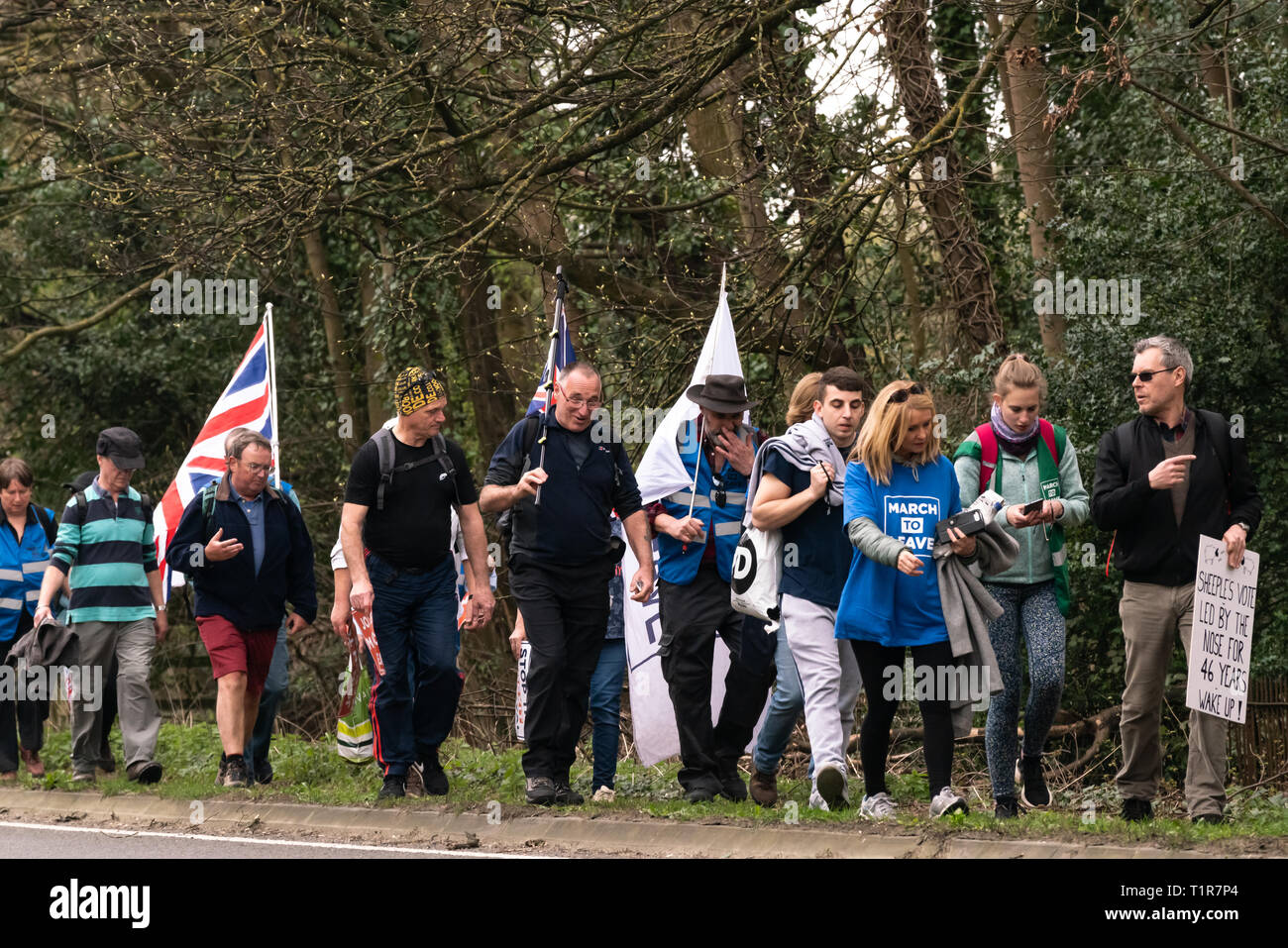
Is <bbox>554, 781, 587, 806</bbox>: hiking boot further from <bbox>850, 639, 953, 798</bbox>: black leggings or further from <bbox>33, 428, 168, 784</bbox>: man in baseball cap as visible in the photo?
<bbox>33, 428, 168, 784</bbox>: man in baseball cap

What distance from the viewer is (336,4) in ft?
46.8

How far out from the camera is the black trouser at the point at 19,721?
37.7 ft

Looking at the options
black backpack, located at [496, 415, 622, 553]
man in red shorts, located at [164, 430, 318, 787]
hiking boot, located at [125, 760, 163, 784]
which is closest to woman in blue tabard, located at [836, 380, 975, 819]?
black backpack, located at [496, 415, 622, 553]

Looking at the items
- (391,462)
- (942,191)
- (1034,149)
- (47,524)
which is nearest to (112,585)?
(47,524)

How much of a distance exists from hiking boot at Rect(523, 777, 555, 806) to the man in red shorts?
2182 millimetres

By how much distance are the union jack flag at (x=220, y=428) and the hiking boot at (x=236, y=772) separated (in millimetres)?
2544

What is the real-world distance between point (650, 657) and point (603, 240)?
25.8ft

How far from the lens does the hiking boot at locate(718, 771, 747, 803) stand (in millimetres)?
8891

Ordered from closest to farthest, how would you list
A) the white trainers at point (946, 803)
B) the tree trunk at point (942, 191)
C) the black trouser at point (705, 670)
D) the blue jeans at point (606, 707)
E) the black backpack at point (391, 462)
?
the white trainers at point (946, 803), the black trouser at point (705, 670), the black backpack at point (391, 462), the blue jeans at point (606, 707), the tree trunk at point (942, 191)

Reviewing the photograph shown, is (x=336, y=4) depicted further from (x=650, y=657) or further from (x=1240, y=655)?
(x=1240, y=655)

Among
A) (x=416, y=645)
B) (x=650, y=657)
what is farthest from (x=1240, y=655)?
(x=416, y=645)

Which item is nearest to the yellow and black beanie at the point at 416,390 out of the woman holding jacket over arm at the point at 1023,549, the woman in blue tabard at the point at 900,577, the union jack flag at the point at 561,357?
the union jack flag at the point at 561,357

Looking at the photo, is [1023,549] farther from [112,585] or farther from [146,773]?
[112,585]

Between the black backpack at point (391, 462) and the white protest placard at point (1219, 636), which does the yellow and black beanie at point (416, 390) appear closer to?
the black backpack at point (391, 462)
